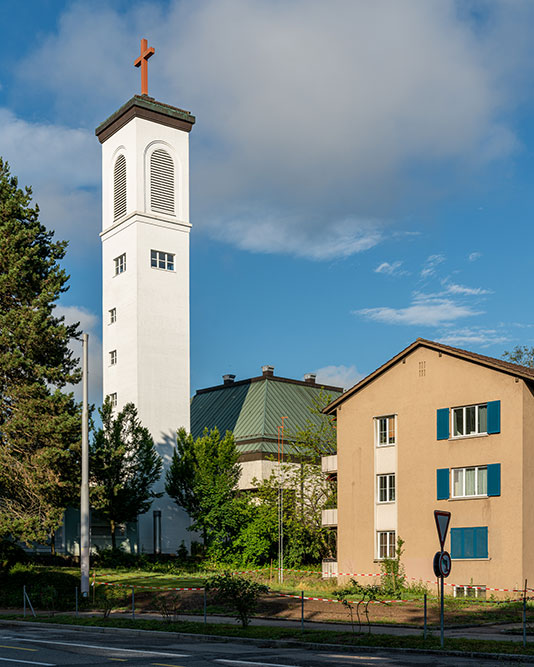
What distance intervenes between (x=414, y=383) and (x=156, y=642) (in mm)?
21874

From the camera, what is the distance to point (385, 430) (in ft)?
129

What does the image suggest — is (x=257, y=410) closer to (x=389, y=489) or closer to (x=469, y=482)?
(x=389, y=489)

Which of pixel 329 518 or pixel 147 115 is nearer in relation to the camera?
pixel 329 518

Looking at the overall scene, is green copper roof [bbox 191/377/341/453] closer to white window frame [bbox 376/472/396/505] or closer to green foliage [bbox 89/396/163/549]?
green foliage [bbox 89/396/163/549]

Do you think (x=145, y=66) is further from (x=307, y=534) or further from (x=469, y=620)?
(x=469, y=620)

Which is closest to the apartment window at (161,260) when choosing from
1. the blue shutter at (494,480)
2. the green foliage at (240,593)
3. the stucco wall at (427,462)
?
the stucco wall at (427,462)

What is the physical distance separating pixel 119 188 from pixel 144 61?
9.10 metres

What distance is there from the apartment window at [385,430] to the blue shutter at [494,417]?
5.42 metres

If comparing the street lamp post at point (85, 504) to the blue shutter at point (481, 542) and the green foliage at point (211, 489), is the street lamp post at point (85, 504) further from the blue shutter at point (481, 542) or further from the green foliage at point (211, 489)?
the green foliage at point (211, 489)

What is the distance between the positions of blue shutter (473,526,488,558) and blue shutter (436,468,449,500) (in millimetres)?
2081

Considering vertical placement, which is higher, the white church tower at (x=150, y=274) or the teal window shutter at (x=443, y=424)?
the white church tower at (x=150, y=274)

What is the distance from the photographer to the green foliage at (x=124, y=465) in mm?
44750

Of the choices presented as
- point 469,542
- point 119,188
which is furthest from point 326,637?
point 119,188

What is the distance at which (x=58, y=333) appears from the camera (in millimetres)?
38750
